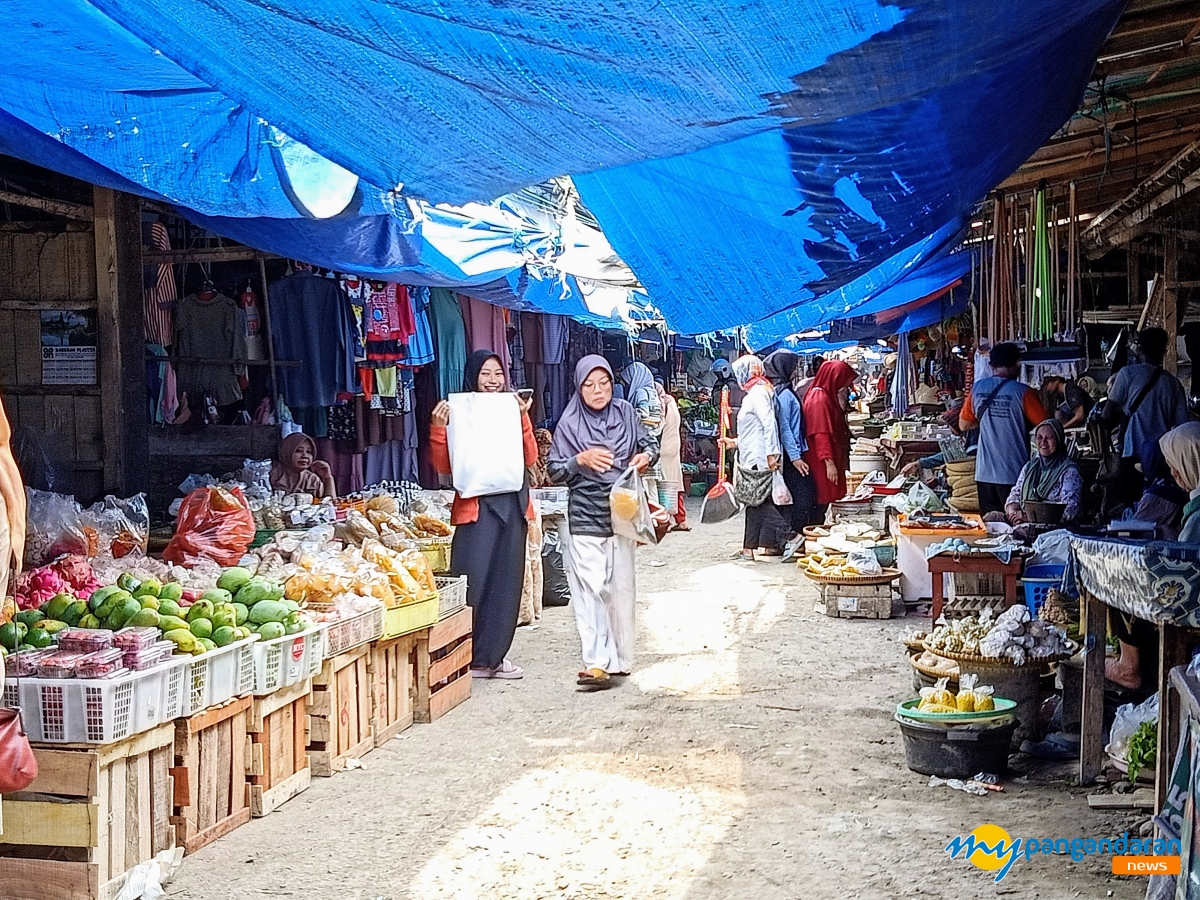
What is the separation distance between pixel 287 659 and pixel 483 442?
255cm

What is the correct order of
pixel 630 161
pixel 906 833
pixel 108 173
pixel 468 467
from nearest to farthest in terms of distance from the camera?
pixel 630 161 < pixel 906 833 < pixel 108 173 < pixel 468 467

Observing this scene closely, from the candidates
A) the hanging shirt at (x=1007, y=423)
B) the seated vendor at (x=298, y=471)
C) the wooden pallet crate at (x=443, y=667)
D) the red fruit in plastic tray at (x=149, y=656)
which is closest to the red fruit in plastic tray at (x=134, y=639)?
the red fruit in plastic tray at (x=149, y=656)

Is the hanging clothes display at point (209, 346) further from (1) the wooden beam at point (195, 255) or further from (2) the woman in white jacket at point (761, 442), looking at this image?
(2) the woman in white jacket at point (761, 442)

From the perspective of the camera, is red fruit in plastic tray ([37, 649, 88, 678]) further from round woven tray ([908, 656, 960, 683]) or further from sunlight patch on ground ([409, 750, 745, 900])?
round woven tray ([908, 656, 960, 683])

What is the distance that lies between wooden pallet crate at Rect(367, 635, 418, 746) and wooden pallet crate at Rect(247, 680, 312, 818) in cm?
67

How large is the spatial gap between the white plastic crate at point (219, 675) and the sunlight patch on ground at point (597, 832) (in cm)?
106

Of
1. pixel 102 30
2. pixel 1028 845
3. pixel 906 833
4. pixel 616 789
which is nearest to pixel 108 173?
pixel 102 30

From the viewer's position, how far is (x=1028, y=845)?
A: 4562 mm

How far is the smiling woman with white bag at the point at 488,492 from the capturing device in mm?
7473

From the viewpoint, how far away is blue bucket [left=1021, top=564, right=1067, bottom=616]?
7633mm

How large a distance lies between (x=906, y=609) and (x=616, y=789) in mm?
5287

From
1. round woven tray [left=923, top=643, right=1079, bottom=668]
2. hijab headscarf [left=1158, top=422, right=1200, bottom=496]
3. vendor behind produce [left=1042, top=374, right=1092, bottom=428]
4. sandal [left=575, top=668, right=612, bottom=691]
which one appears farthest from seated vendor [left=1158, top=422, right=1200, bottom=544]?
vendor behind produce [left=1042, top=374, right=1092, bottom=428]

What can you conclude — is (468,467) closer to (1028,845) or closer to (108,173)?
(108,173)

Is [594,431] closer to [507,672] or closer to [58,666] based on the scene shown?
[507,672]
